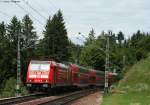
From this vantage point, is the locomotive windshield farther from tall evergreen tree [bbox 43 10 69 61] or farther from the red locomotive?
tall evergreen tree [bbox 43 10 69 61]

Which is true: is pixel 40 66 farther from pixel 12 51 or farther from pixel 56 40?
pixel 56 40

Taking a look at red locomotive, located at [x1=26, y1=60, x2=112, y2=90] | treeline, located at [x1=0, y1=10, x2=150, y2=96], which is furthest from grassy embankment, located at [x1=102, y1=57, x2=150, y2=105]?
treeline, located at [x1=0, y1=10, x2=150, y2=96]

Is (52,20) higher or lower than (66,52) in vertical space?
higher

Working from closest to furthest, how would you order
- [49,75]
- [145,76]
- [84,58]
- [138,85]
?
1. [49,75]
2. [138,85]
3. [145,76]
4. [84,58]

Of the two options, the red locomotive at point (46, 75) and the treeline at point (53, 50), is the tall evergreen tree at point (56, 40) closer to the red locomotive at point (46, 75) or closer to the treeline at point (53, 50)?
the treeline at point (53, 50)

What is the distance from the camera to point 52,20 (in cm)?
12631

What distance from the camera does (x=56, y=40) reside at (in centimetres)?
12300

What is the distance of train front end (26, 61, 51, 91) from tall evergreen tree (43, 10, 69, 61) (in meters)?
72.4

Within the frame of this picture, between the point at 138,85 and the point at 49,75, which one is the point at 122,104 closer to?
the point at 49,75

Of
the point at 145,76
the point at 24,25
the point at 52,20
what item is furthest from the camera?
the point at 24,25

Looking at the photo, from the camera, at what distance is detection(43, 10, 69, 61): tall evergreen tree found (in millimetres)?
120856

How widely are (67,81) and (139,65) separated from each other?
11.9 m

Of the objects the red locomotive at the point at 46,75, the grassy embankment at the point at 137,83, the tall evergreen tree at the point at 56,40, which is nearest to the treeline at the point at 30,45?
the tall evergreen tree at the point at 56,40

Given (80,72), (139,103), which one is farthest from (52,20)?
(139,103)
